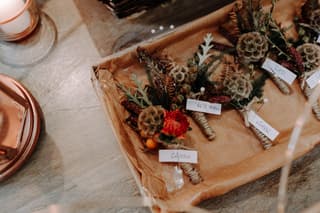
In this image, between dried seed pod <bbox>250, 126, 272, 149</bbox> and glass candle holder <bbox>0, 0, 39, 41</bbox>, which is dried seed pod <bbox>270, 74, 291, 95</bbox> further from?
glass candle holder <bbox>0, 0, 39, 41</bbox>

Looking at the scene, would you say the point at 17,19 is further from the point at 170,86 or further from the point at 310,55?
the point at 310,55

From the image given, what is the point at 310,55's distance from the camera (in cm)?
123

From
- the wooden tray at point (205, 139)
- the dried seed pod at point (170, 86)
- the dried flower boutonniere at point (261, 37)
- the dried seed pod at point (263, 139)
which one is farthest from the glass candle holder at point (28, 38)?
the dried seed pod at point (263, 139)

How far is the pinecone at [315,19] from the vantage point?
126cm

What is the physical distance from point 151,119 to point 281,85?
Result: 44 cm

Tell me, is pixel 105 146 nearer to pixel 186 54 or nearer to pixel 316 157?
pixel 186 54

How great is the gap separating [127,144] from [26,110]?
345 mm

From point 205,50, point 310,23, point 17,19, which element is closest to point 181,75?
point 205,50

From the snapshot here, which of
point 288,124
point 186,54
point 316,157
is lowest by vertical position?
point 316,157

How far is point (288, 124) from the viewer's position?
1233mm

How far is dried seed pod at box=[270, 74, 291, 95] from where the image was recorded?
4.13 feet

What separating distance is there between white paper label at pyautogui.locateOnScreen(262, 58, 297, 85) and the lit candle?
765 millimetres

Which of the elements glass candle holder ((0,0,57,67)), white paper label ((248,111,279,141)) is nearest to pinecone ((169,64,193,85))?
white paper label ((248,111,279,141))

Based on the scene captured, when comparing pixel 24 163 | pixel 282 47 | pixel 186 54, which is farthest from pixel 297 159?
pixel 24 163
